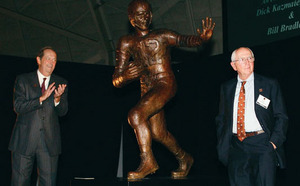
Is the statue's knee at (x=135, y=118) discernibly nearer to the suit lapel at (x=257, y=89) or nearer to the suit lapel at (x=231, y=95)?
the suit lapel at (x=231, y=95)

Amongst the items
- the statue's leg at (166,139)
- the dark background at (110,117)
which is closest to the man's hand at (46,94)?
the statue's leg at (166,139)

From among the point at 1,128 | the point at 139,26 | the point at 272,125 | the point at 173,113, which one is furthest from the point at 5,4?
the point at 272,125

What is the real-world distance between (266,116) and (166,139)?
1.67m

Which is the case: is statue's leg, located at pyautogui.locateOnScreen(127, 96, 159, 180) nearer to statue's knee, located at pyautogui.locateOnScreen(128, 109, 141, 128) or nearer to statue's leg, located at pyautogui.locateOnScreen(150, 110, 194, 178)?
statue's knee, located at pyautogui.locateOnScreen(128, 109, 141, 128)

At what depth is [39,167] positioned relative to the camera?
14.9 feet

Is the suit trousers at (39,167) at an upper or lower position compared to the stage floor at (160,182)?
upper

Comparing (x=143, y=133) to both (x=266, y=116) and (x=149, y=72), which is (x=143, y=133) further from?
(x=266, y=116)

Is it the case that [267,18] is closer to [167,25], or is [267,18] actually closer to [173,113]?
[173,113]

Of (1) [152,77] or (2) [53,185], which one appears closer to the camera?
(2) [53,185]

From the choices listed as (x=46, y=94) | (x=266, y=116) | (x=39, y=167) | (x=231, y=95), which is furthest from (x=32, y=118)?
(x=266, y=116)

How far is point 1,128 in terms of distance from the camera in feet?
22.0

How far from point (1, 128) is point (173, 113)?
2.79m

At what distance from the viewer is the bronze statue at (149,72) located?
194 inches

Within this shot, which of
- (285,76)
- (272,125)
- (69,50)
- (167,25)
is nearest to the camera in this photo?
(272,125)
